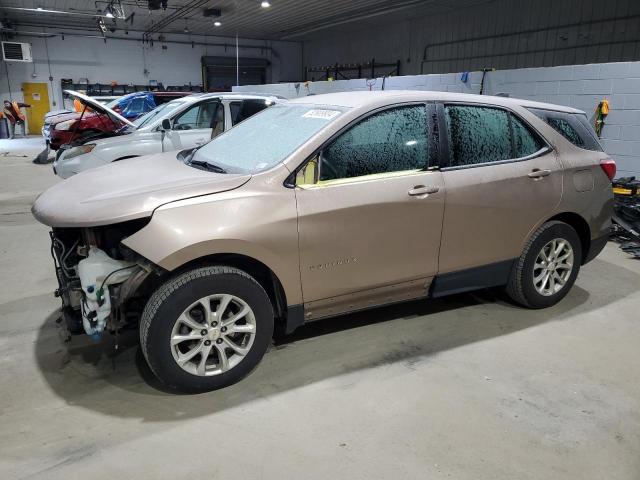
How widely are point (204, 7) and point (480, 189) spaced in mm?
16127

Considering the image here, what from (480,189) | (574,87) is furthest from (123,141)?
(574,87)

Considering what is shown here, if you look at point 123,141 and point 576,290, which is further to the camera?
point 123,141

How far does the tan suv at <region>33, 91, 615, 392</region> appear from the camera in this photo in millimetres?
2416

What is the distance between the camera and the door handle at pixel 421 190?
2.86 metres

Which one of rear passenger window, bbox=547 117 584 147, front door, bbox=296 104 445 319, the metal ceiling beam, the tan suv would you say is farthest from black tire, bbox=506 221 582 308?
the metal ceiling beam

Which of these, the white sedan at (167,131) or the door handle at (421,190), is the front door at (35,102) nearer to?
the white sedan at (167,131)

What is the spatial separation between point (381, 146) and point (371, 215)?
45 centimetres

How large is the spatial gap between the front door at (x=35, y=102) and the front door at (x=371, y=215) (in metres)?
21.8

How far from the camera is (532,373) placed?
2846mm

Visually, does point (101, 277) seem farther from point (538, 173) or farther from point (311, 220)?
point (538, 173)

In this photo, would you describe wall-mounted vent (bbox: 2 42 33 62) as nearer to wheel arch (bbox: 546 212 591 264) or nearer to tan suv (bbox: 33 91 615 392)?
tan suv (bbox: 33 91 615 392)

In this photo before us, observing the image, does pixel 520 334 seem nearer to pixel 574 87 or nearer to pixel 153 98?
pixel 574 87

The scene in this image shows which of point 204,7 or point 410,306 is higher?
point 204,7

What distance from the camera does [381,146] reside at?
2.88 metres
